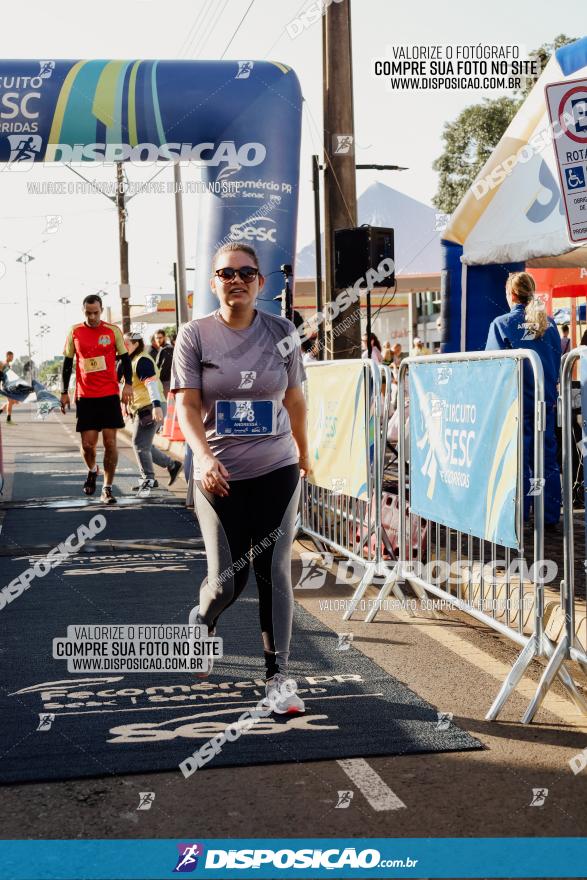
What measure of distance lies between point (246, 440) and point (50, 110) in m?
7.98

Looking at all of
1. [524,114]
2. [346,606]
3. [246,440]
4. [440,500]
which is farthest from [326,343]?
[246,440]

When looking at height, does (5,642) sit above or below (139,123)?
below

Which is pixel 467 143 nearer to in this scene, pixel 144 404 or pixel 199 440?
pixel 144 404

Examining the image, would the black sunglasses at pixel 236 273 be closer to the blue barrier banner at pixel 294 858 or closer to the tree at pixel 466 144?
the blue barrier banner at pixel 294 858

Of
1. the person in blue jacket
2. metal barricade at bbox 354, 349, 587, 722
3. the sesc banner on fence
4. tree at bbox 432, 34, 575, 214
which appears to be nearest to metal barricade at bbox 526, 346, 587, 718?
metal barricade at bbox 354, 349, 587, 722

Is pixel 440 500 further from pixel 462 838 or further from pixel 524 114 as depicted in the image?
pixel 524 114

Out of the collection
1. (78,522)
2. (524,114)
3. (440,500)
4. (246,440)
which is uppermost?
(524,114)

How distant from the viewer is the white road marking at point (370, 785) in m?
3.83

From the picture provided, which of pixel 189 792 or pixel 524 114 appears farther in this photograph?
pixel 524 114

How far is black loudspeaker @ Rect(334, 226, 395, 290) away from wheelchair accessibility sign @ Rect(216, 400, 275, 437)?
21.3ft

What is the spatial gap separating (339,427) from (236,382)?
10.4 feet

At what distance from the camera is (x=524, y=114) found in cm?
1077

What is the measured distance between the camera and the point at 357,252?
1123cm

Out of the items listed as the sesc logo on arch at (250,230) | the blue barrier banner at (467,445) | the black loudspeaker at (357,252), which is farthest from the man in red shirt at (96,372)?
the blue barrier banner at (467,445)
